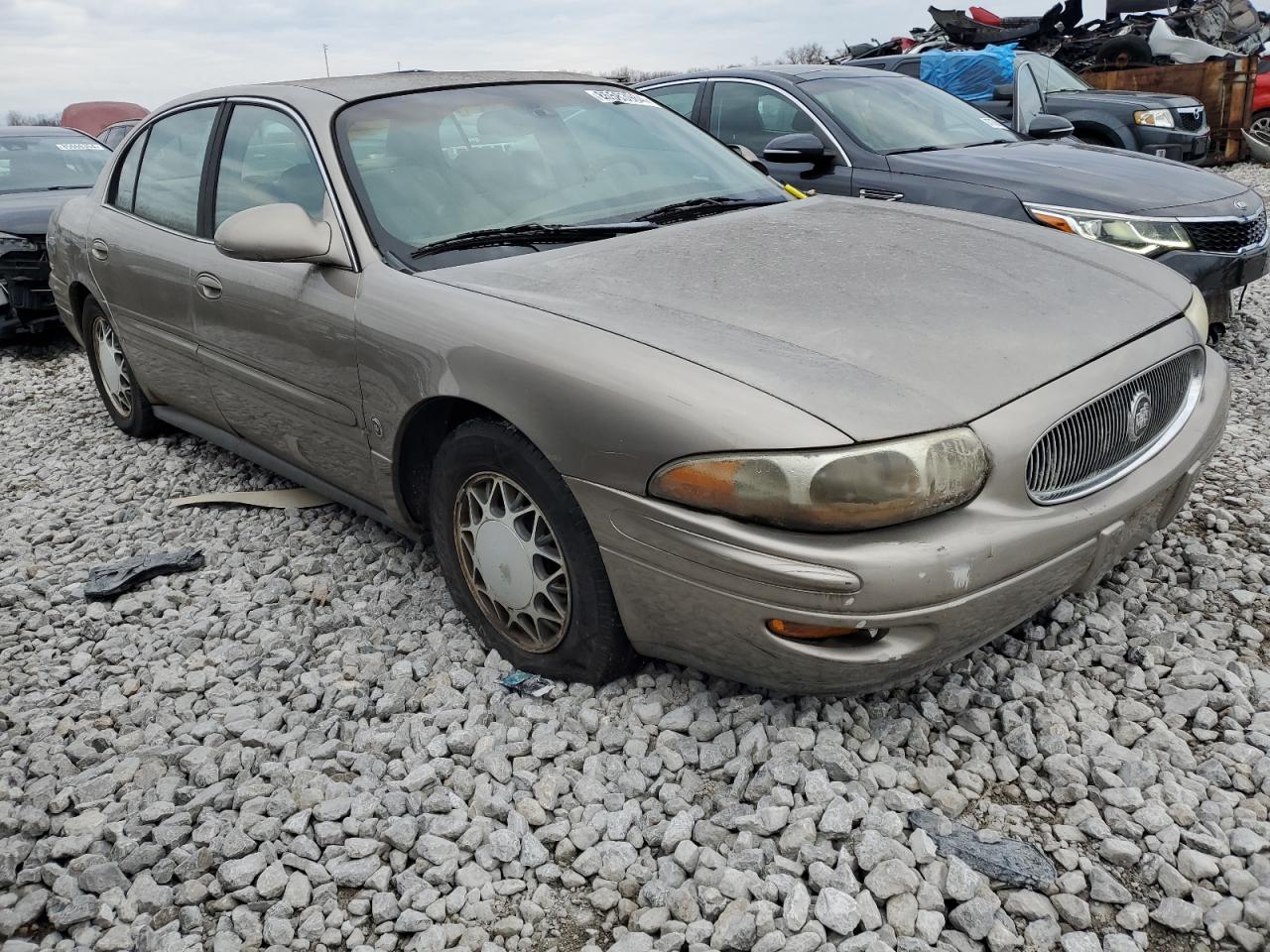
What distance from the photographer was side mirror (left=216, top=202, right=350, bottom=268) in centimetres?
282

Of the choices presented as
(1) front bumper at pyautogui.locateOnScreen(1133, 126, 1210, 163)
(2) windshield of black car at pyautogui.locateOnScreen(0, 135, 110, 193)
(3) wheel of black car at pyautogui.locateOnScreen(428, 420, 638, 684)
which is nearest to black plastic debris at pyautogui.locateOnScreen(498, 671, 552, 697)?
(3) wheel of black car at pyautogui.locateOnScreen(428, 420, 638, 684)

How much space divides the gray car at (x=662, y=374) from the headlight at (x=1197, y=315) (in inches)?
0.4

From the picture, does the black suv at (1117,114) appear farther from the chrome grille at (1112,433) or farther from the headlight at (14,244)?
the chrome grille at (1112,433)

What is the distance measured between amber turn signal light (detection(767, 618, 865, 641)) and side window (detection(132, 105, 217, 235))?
2.74m

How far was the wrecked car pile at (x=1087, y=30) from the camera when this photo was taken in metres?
16.2

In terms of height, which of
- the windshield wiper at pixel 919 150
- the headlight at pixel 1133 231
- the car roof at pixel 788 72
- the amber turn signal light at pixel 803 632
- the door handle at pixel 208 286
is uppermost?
the car roof at pixel 788 72

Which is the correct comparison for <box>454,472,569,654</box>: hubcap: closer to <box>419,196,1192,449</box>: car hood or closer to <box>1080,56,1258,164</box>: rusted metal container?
<box>419,196,1192,449</box>: car hood

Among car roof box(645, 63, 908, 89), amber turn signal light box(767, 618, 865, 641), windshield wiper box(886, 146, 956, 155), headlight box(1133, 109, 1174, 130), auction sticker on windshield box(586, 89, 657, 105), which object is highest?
auction sticker on windshield box(586, 89, 657, 105)

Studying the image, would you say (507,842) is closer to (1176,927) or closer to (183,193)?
(1176,927)

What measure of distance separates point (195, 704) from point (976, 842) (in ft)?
6.65

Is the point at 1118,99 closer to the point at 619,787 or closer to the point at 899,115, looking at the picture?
the point at 899,115

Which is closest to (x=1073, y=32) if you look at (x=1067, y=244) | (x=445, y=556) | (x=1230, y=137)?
(x=1230, y=137)

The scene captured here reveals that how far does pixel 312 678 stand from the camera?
112 inches

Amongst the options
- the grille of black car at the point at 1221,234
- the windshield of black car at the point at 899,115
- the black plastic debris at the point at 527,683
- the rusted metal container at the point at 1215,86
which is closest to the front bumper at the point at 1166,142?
the rusted metal container at the point at 1215,86
